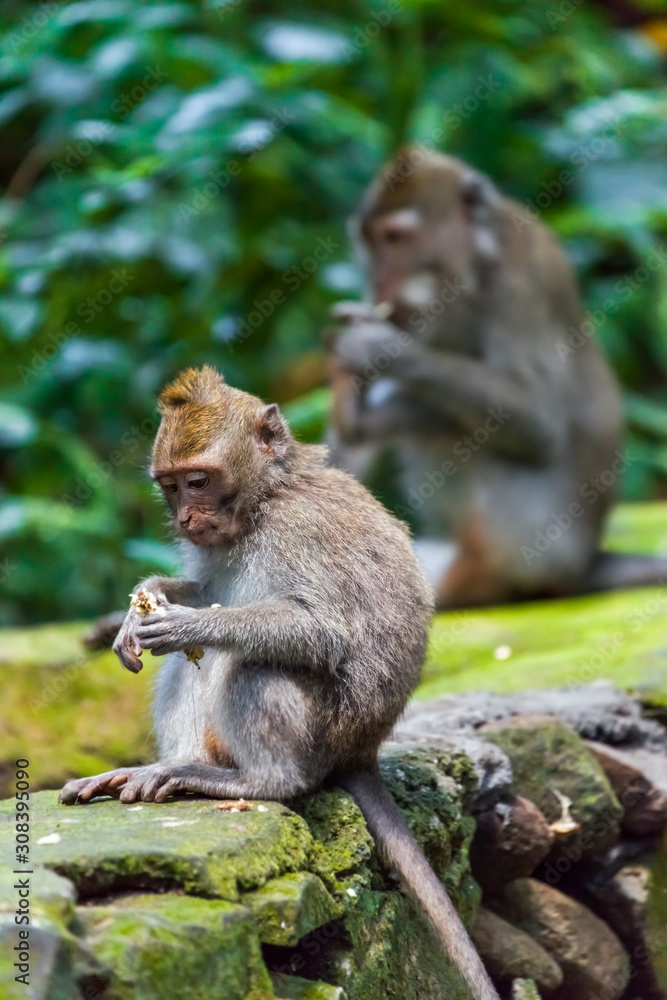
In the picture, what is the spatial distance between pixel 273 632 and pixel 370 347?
433cm

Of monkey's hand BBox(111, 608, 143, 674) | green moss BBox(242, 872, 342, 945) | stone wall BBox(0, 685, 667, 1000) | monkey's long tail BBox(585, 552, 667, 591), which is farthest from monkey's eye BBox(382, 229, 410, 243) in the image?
green moss BBox(242, 872, 342, 945)

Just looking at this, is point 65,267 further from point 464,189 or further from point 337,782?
point 337,782

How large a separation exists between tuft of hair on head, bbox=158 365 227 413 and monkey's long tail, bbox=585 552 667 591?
185 inches

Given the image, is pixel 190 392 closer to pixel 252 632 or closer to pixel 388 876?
pixel 252 632

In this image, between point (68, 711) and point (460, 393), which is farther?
point (460, 393)

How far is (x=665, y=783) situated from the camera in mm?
4410

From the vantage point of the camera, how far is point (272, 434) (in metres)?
3.65

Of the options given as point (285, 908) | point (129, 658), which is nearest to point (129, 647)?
point (129, 658)

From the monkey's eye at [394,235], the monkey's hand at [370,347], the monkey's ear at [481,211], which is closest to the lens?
the monkey's hand at [370,347]

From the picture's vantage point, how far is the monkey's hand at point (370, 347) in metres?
7.30

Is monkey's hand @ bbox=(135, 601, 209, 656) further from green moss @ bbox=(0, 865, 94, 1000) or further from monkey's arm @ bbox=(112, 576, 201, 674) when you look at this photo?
green moss @ bbox=(0, 865, 94, 1000)

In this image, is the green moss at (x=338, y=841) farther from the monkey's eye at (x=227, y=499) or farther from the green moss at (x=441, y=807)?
the monkey's eye at (x=227, y=499)

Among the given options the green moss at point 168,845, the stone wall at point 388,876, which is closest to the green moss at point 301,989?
the stone wall at point 388,876

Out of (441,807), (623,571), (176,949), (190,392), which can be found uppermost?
(190,392)
